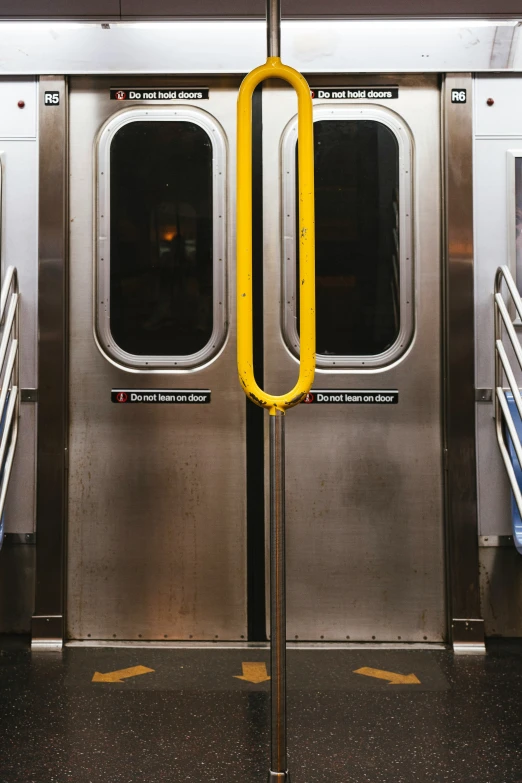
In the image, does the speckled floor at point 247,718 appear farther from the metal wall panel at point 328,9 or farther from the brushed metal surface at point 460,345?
the metal wall panel at point 328,9

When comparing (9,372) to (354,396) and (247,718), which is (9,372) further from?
(247,718)

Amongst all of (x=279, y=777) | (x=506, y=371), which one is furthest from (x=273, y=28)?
(x=506, y=371)

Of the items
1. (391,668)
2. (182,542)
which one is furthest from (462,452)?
(182,542)

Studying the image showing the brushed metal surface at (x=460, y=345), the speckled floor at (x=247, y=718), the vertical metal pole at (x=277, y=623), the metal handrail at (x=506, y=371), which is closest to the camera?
the vertical metal pole at (x=277, y=623)

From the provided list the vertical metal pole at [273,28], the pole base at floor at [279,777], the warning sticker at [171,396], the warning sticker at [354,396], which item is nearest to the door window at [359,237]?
the warning sticker at [354,396]

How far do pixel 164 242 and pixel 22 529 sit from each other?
5.27 ft

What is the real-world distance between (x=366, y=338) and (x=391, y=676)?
1.60 metres

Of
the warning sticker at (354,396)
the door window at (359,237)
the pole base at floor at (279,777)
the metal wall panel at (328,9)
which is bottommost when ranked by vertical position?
the pole base at floor at (279,777)

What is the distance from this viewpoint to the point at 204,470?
4.00 meters

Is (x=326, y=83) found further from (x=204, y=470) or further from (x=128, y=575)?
(x=128, y=575)

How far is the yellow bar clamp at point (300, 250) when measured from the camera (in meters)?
2.07

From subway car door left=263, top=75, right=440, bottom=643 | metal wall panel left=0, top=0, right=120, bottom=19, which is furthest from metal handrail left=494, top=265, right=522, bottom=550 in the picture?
metal wall panel left=0, top=0, right=120, bottom=19

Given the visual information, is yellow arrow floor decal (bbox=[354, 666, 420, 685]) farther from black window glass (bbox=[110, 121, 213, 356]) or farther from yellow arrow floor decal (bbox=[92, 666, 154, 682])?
black window glass (bbox=[110, 121, 213, 356])

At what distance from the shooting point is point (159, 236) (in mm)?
4000
